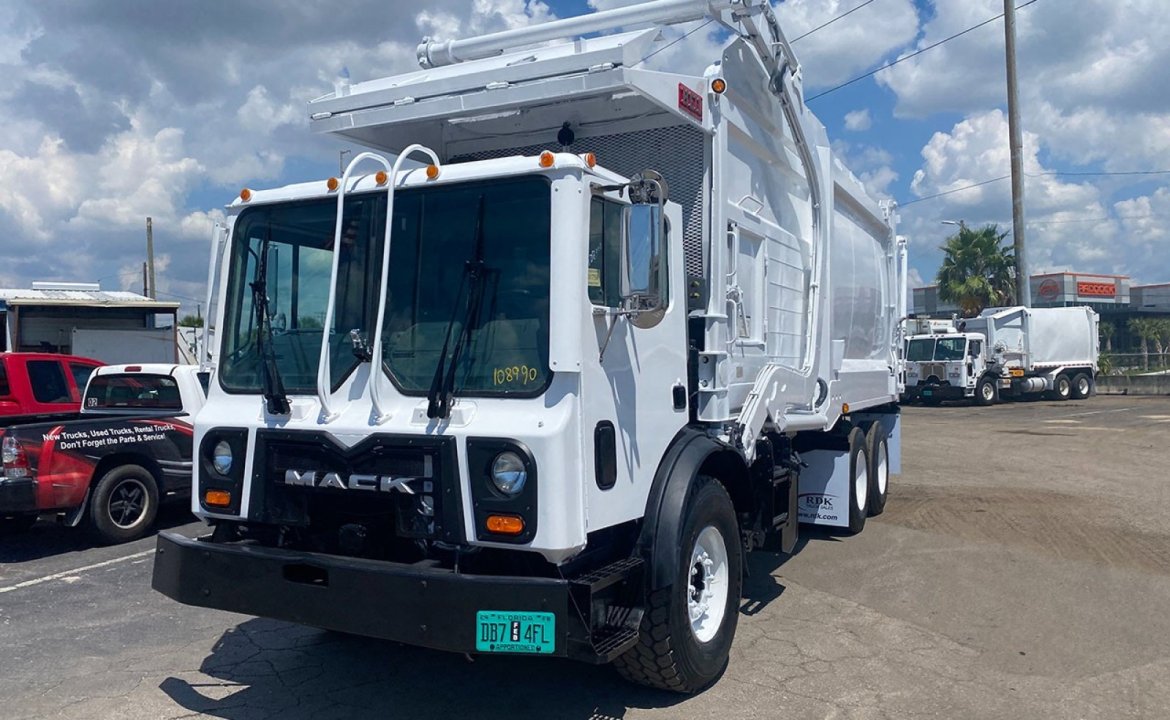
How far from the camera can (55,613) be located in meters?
6.75

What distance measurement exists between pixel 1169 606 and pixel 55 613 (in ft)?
25.4

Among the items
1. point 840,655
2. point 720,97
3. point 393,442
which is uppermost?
point 720,97

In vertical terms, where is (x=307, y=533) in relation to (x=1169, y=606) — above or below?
above

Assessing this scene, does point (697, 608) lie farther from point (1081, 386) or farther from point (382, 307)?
point (1081, 386)

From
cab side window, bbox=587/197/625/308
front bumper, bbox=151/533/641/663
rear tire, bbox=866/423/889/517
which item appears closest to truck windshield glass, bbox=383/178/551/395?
cab side window, bbox=587/197/625/308

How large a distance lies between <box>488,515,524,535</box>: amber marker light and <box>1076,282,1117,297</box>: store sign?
5734cm

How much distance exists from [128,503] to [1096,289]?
57.3 meters

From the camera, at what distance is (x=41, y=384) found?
35.5 feet

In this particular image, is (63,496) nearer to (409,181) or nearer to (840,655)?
(409,181)

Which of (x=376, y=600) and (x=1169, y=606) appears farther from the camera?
(x=1169, y=606)

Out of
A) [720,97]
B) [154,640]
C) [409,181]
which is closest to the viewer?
[409,181]

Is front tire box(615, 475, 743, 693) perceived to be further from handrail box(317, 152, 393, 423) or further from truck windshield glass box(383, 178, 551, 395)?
handrail box(317, 152, 393, 423)

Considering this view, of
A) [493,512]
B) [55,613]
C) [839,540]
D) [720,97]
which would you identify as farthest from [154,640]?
[839,540]

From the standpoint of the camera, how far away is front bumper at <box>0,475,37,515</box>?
803 cm
